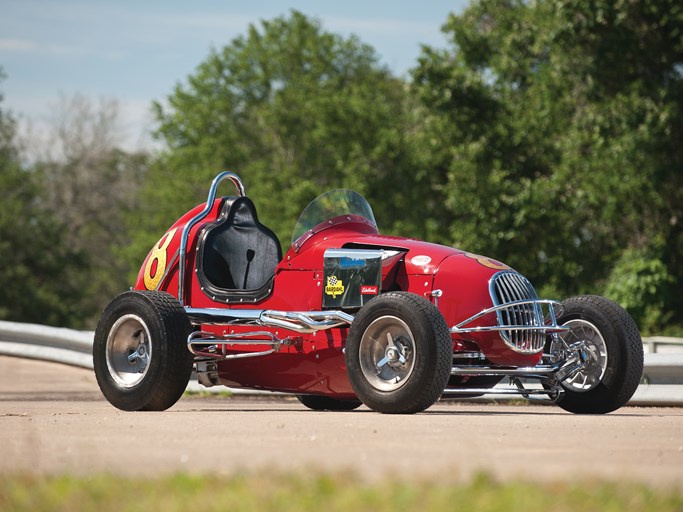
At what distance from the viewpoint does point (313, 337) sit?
34.2 ft

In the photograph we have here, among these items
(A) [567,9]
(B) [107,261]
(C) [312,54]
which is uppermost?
(C) [312,54]

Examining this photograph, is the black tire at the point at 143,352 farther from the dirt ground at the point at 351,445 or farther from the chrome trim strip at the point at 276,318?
the dirt ground at the point at 351,445

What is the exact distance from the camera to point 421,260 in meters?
10.1

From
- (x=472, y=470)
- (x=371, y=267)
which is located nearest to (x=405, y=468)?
(x=472, y=470)

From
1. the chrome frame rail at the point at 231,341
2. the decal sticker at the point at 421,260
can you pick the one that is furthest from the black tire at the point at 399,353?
Result: the chrome frame rail at the point at 231,341

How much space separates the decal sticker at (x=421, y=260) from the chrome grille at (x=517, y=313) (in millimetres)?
556

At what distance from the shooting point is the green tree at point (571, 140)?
83.7 ft

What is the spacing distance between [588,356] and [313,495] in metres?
6.48

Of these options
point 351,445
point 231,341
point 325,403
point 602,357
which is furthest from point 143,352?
point 351,445

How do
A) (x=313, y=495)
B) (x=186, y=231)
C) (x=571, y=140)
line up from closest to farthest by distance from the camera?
(x=313, y=495) < (x=186, y=231) < (x=571, y=140)

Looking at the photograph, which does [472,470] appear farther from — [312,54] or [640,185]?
[312,54]

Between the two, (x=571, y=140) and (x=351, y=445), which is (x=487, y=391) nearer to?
(x=351, y=445)

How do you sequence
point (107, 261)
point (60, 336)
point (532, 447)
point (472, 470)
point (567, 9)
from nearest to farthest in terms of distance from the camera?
1. point (472, 470)
2. point (532, 447)
3. point (60, 336)
4. point (567, 9)
5. point (107, 261)

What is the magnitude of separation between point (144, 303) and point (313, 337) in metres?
1.46
